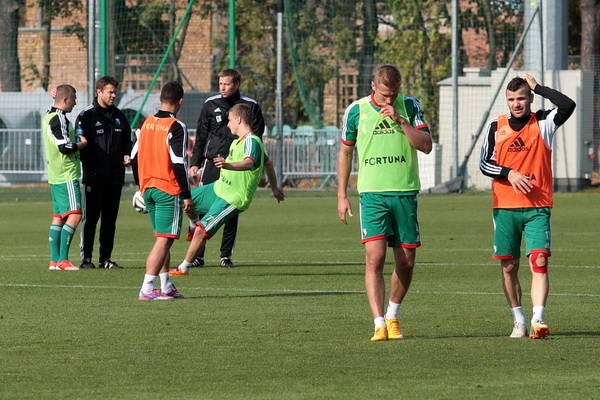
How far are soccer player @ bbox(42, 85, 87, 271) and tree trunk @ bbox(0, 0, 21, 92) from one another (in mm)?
19432

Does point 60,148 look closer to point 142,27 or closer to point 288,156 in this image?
point 288,156

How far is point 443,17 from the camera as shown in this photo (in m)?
35.4

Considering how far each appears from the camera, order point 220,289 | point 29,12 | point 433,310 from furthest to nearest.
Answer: point 29,12
point 220,289
point 433,310

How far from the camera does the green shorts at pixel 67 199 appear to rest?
15328mm

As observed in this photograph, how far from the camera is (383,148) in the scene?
9.56m

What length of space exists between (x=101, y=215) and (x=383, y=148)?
6.87 metres

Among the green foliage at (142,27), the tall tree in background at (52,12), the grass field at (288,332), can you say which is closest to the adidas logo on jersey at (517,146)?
the grass field at (288,332)

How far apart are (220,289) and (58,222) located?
3.10m

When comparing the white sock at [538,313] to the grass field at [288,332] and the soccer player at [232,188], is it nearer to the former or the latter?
the grass field at [288,332]

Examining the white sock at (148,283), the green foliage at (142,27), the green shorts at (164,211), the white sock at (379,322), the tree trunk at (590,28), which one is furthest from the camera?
the tree trunk at (590,28)

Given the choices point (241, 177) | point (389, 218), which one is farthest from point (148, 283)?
point (389, 218)

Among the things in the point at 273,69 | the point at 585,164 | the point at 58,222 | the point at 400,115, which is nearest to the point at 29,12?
the point at 273,69

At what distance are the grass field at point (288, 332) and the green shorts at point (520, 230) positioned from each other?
624 mm

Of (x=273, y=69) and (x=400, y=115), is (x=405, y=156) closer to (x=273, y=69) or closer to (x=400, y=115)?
(x=400, y=115)
